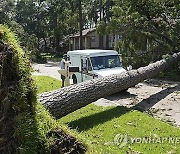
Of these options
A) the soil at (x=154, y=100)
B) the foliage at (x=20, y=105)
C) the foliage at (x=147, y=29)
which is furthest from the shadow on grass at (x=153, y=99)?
the foliage at (x=20, y=105)

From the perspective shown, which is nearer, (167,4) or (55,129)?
(55,129)

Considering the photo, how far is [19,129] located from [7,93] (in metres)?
0.39

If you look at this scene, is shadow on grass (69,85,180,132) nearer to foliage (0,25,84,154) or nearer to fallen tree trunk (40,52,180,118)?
fallen tree trunk (40,52,180,118)

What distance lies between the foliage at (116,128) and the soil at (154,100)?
3.09 feet

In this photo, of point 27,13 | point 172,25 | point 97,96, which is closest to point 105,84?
point 97,96

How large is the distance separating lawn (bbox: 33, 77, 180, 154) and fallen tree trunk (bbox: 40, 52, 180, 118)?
444 mm

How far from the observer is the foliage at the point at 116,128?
6.00 metres

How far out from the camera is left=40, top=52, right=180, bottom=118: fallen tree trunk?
22.1 feet

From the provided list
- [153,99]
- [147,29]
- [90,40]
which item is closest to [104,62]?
[153,99]

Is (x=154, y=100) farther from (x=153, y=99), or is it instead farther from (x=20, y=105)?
(x=20, y=105)

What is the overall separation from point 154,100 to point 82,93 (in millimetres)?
4576

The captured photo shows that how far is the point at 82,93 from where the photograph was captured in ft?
25.9

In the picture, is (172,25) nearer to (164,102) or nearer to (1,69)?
(164,102)

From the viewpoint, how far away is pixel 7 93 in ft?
9.41
